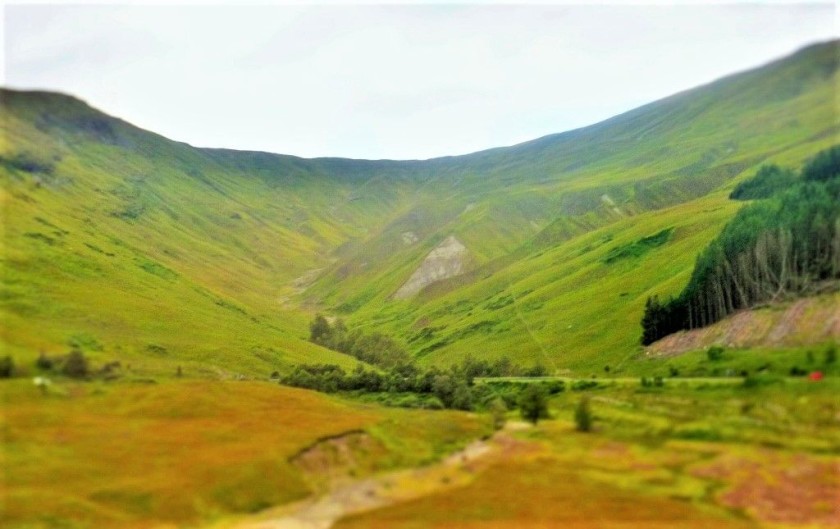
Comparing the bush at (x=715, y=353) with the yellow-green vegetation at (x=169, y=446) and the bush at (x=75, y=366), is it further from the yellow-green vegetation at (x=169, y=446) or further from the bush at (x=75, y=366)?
the bush at (x=75, y=366)

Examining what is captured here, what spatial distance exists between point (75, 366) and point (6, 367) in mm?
10469

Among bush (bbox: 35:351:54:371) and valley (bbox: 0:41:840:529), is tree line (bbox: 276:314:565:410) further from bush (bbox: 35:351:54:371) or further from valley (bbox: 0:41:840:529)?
bush (bbox: 35:351:54:371)

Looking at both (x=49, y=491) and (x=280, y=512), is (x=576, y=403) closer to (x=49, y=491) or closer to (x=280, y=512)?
(x=280, y=512)

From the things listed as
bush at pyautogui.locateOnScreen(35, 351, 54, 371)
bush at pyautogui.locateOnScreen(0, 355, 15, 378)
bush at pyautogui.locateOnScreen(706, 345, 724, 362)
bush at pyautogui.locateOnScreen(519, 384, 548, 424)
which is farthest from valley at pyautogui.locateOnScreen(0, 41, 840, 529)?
bush at pyautogui.locateOnScreen(35, 351, 54, 371)

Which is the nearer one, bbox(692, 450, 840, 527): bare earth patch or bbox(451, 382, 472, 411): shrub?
bbox(692, 450, 840, 527): bare earth patch

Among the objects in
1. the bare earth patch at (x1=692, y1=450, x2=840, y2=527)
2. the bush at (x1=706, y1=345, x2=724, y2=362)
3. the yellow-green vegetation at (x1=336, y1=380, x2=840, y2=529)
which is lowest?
the bare earth patch at (x1=692, y1=450, x2=840, y2=527)

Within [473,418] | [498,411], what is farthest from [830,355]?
[473,418]

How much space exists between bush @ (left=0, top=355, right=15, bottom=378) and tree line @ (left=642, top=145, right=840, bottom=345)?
140 meters

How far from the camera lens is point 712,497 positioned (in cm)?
8281

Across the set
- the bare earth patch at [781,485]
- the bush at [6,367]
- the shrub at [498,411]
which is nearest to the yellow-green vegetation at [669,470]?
the bare earth patch at [781,485]

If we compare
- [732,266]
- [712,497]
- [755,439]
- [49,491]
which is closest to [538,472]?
[712,497]

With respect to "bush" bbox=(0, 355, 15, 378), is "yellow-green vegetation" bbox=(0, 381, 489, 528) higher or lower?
lower

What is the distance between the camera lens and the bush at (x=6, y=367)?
10800cm

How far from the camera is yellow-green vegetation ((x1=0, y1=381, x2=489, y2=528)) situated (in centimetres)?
7919
